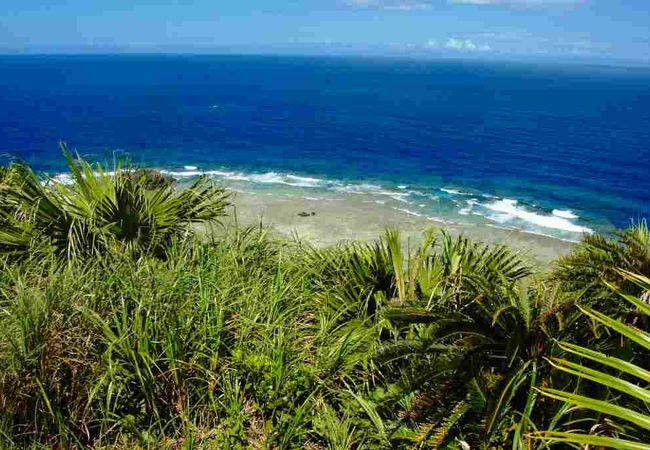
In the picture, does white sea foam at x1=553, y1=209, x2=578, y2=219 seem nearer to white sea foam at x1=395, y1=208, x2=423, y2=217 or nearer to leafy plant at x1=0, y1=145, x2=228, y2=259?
white sea foam at x1=395, y1=208, x2=423, y2=217

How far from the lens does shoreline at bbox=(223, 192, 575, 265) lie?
97.7 feet

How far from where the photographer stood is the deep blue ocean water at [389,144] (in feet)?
138

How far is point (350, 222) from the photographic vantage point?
3247cm

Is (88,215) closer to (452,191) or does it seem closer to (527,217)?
(527,217)

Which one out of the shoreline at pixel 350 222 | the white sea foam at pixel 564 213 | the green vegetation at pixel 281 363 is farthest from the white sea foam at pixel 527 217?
the green vegetation at pixel 281 363

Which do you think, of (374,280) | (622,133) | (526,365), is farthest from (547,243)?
(622,133)

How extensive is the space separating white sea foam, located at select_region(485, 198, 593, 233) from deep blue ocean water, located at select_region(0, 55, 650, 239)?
0.15 metres

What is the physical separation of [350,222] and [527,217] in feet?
44.0

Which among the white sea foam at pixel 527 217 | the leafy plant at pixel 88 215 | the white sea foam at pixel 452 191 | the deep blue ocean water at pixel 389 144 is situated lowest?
the white sea foam at pixel 527 217

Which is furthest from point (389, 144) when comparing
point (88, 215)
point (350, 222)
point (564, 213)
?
point (88, 215)

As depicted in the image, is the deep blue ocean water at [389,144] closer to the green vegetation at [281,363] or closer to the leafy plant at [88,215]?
the leafy plant at [88,215]

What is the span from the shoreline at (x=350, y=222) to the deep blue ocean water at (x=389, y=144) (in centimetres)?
291

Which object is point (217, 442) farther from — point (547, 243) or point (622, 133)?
point (622, 133)

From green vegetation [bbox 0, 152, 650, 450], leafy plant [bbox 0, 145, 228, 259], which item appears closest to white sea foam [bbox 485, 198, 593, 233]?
leafy plant [bbox 0, 145, 228, 259]
